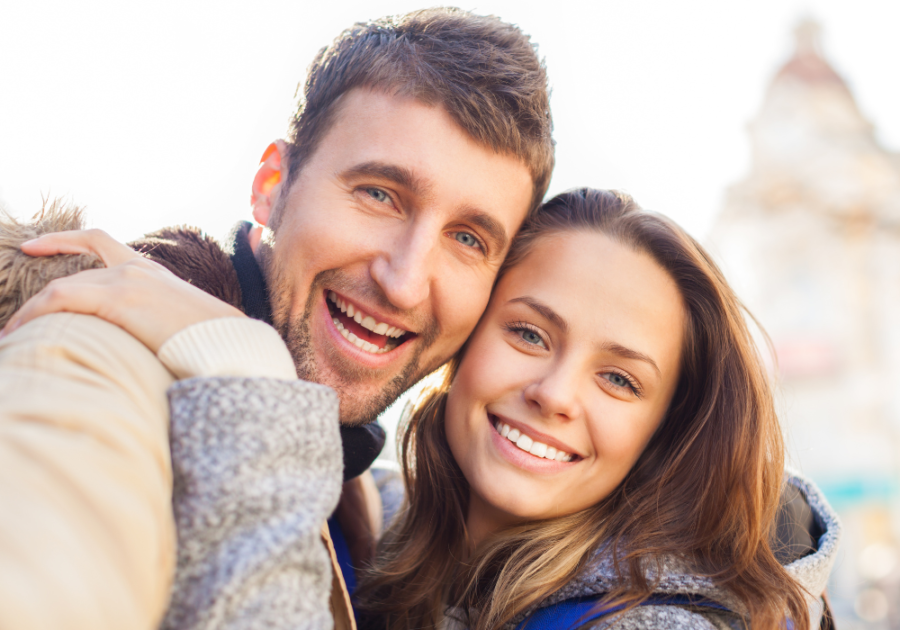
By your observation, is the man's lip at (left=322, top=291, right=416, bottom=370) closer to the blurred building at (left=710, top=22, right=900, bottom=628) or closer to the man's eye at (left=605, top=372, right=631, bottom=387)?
the man's eye at (left=605, top=372, right=631, bottom=387)

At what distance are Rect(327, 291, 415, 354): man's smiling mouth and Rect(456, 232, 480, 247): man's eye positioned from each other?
403 mm

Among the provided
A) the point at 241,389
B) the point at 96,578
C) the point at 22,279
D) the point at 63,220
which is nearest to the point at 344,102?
the point at 63,220

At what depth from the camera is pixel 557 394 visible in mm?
2166

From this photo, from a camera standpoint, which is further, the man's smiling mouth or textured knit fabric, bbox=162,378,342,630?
the man's smiling mouth

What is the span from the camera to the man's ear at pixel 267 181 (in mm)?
2545

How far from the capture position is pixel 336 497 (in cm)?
129

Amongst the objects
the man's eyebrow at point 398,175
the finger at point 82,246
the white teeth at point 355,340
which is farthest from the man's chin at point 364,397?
the finger at point 82,246

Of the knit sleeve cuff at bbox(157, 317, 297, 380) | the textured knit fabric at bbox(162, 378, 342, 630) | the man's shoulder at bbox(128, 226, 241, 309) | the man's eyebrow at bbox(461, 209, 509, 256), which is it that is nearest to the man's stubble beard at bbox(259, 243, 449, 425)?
the man's shoulder at bbox(128, 226, 241, 309)

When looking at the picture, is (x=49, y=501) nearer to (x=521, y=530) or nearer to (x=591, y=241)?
(x=521, y=530)

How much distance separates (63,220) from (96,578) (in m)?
1.21

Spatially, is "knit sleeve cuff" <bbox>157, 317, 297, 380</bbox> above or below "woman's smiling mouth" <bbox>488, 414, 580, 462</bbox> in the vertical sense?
above

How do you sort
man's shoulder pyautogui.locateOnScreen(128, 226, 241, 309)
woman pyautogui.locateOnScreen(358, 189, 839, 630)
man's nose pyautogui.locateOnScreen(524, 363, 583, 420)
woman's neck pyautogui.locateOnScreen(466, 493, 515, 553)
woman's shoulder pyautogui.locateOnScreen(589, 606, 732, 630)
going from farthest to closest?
woman's neck pyautogui.locateOnScreen(466, 493, 515, 553) < man's nose pyautogui.locateOnScreen(524, 363, 583, 420) < woman pyautogui.locateOnScreen(358, 189, 839, 630) < man's shoulder pyautogui.locateOnScreen(128, 226, 241, 309) < woman's shoulder pyautogui.locateOnScreen(589, 606, 732, 630)

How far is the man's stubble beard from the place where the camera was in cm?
223

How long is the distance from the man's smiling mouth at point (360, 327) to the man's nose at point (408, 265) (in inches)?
5.9
